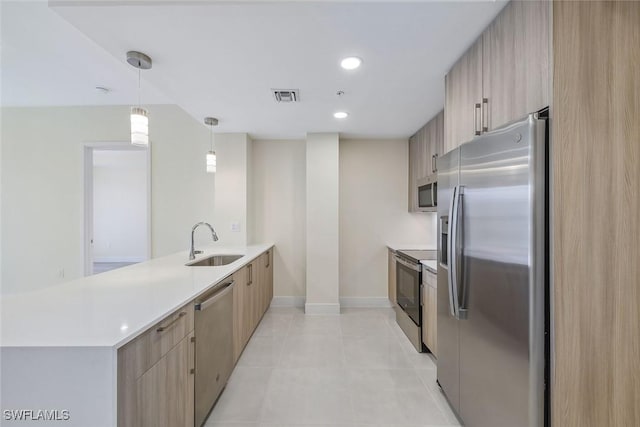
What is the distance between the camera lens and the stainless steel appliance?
2.76m

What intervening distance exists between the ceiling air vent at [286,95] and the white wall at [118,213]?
21.6 ft

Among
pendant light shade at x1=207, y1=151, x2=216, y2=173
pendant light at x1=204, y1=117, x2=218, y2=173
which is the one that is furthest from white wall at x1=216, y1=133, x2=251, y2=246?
pendant light shade at x1=207, y1=151, x2=216, y2=173

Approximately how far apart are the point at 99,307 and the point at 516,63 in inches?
90.9

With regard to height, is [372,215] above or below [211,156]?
below

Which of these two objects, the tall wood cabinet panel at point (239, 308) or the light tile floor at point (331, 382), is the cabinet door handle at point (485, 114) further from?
the tall wood cabinet panel at point (239, 308)

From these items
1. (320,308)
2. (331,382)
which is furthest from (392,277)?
(331,382)

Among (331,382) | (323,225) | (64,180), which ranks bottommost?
(331,382)

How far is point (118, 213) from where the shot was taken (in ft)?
24.8

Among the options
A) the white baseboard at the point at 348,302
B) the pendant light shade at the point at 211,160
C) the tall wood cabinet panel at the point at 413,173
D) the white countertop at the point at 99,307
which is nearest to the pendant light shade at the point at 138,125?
the white countertop at the point at 99,307

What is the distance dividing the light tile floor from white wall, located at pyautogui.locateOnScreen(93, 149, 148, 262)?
6.23 meters

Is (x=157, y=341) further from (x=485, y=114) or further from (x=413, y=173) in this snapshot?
(x=413, y=173)

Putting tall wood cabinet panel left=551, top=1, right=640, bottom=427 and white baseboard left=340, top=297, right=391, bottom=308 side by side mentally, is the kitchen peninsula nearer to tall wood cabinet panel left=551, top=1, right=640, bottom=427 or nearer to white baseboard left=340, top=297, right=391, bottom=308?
Answer: tall wood cabinet panel left=551, top=1, right=640, bottom=427

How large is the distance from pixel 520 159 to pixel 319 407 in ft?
6.48

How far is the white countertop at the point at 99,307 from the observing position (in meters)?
0.99
